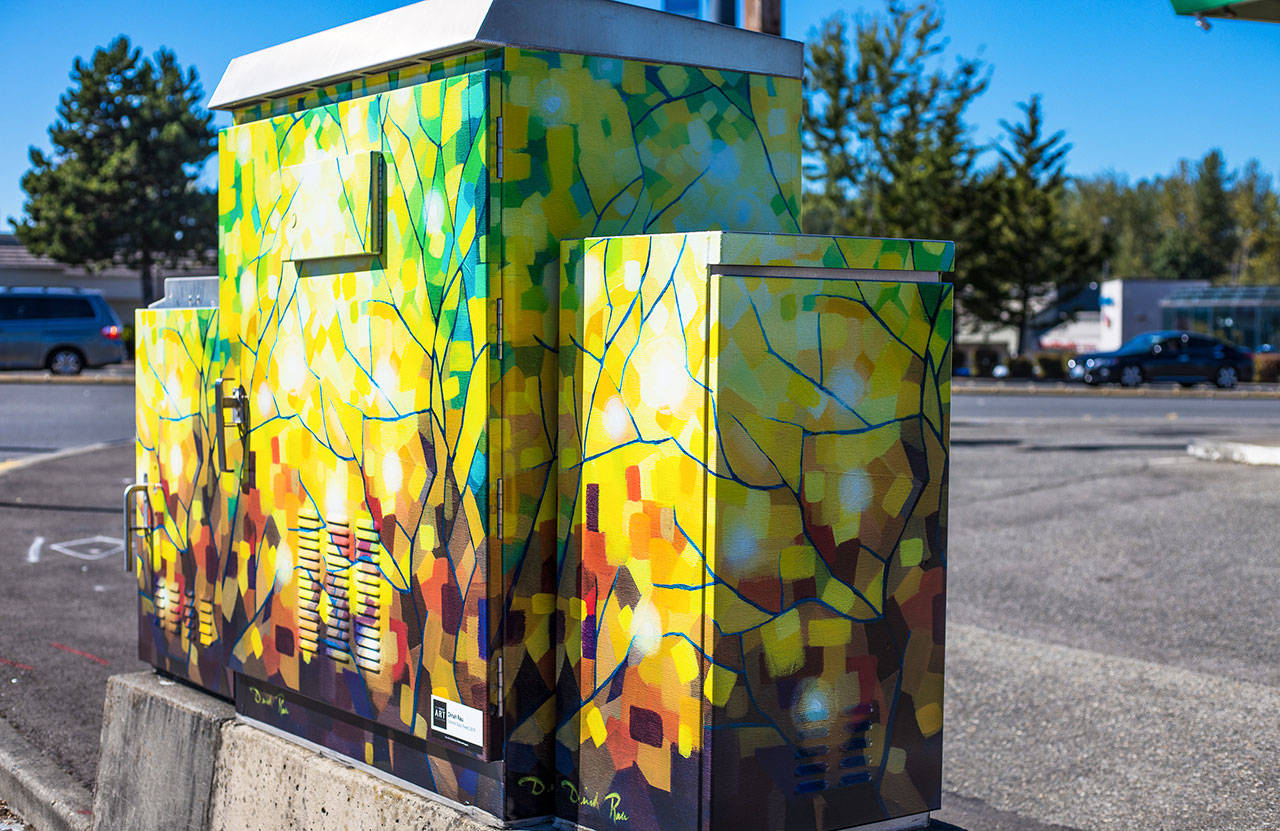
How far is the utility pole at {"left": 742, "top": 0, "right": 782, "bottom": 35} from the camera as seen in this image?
5.45m

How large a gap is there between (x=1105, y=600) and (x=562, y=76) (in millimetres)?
5410

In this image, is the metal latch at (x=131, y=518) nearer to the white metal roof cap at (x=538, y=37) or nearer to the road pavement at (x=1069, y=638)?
the road pavement at (x=1069, y=638)

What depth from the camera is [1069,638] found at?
5996mm

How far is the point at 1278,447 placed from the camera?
39.4 feet

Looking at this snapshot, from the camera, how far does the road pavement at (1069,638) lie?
Result: 4.08 m

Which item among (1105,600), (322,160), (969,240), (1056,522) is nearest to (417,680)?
(322,160)

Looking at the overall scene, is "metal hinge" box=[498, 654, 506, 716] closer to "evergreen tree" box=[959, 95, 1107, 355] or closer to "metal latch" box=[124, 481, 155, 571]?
"metal latch" box=[124, 481, 155, 571]

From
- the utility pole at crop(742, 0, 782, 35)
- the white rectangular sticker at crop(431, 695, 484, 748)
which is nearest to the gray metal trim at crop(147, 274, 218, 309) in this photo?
the white rectangular sticker at crop(431, 695, 484, 748)

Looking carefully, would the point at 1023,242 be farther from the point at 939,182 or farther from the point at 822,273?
A: the point at 822,273

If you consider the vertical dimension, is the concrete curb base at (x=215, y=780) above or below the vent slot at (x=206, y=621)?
below

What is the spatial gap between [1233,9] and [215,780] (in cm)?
892

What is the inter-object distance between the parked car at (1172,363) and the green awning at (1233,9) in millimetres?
24640

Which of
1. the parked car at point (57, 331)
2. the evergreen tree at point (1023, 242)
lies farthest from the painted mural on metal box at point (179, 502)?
the evergreen tree at point (1023, 242)
